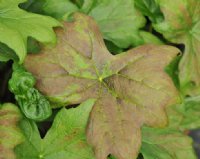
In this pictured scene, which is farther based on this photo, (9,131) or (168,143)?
(168,143)

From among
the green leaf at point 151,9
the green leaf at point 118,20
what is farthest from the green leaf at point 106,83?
the green leaf at point 151,9


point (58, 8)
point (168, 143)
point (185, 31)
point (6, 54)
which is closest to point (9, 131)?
point (6, 54)

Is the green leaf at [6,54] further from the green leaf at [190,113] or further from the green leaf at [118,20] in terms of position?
the green leaf at [190,113]

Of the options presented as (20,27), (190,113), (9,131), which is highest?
(20,27)

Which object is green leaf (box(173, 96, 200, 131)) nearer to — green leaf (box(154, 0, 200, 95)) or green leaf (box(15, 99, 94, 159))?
green leaf (box(154, 0, 200, 95))

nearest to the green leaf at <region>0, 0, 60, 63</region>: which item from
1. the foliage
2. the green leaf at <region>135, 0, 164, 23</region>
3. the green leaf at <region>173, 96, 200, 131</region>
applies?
the foliage

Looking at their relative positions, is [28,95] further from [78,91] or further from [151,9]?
[151,9]

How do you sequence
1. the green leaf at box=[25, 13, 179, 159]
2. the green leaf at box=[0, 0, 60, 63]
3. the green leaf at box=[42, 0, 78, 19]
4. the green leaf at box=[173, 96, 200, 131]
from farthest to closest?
the green leaf at box=[173, 96, 200, 131]
the green leaf at box=[42, 0, 78, 19]
the green leaf at box=[25, 13, 179, 159]
the green leaf at box=[0, 0, 60, 63]
